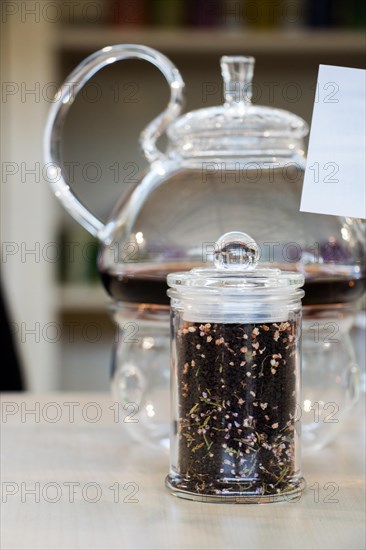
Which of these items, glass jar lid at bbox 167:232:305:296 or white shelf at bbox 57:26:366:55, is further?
white shelf at bbox 57:26:366:55

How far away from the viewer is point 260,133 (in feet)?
2.53

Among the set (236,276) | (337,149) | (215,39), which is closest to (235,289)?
(236,276)

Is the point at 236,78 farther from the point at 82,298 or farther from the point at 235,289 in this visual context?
the point at 82,298

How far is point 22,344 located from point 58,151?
177cm

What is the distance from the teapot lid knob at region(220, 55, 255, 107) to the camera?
0.77 metres

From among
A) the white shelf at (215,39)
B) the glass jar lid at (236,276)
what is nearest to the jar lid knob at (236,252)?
the glass jar lid at (236,276)

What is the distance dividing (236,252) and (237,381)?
0.08m

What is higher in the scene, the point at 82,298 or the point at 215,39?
the point at 215,39

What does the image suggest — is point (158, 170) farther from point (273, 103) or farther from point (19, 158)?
point (273, 103)

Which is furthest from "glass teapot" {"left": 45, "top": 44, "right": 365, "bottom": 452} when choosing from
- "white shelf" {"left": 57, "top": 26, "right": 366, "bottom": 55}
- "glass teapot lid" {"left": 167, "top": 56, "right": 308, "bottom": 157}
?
"white shelf" {"left": 57, "top": 26, "right": 366, "bottom": 55}

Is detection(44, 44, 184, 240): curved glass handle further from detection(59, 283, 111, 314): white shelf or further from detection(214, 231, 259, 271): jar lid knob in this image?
detection(59, 283, 111, 314): white shelf

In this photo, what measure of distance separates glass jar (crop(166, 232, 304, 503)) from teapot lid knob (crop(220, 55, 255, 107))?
0.66 feet

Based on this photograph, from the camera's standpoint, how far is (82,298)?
253 centimetres

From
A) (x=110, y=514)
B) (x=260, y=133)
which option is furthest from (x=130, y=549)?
(x=260, y=133)
